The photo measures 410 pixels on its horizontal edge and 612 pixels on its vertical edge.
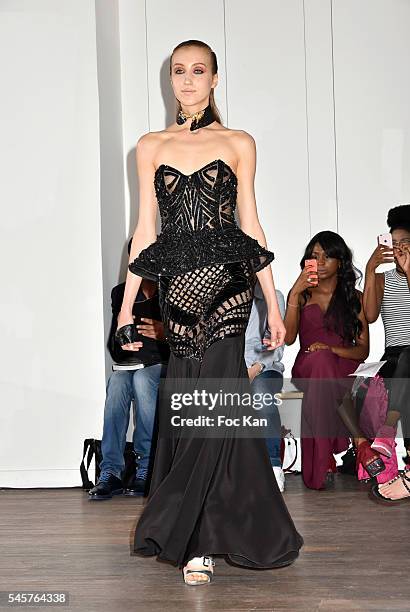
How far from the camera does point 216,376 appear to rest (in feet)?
8.35

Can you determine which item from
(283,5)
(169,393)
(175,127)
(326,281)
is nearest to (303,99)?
(283,5)

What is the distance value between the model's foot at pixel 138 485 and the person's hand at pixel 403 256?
157 centimetres

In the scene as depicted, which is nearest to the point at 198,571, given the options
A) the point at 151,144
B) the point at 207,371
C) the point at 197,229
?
the point at 207,371

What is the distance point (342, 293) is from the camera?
188 inches

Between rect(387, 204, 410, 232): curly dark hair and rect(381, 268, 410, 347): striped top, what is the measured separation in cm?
32

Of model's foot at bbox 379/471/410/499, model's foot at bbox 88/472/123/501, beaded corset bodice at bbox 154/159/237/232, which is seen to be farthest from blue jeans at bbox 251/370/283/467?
beaded corset bodice at bbox 154/159/237/232

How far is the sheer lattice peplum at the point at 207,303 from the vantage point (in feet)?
8.27

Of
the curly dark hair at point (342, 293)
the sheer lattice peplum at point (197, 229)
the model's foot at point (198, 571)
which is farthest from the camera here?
the curly dark hair at point (342, 293)

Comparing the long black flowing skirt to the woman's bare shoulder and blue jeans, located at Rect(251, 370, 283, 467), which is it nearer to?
the woman's bare shoulder

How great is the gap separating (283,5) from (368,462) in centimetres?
286

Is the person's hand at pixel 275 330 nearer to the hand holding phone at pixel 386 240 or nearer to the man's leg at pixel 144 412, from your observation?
the man's leg at pixel 144 412

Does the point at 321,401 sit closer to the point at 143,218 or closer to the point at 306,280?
the point at 306,280

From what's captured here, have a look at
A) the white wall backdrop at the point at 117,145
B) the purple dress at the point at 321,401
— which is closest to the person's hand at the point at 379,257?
the purple dress at the point at 321,401

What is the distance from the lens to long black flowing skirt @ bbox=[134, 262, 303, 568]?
2.39 meters
